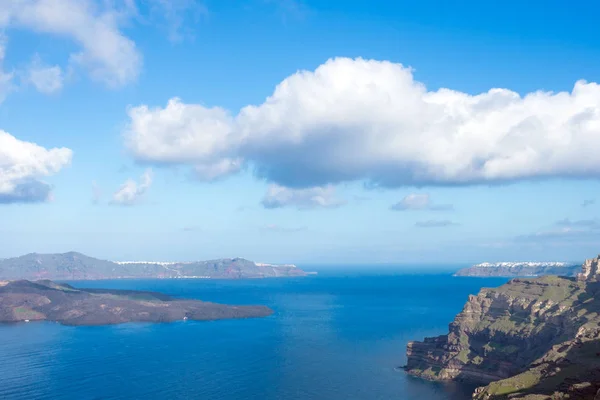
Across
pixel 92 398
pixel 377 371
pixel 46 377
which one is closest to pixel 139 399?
pixel 92 398

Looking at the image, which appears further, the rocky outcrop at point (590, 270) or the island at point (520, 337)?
the rocky outcrop at point (590, 270)

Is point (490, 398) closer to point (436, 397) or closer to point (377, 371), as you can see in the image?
point (436, 397)

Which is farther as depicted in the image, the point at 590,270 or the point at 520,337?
the point at 590,270

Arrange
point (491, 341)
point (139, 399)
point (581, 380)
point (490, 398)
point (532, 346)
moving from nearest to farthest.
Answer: point (581, 380), point (490, 398), point (139, 399), point (532, 346), point (491, 341)

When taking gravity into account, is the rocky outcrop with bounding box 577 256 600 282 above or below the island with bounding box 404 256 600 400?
above

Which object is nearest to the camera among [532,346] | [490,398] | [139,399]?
[490,398]

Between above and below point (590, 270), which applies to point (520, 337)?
below

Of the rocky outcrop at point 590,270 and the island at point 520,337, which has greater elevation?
the rocky outcrop at point 590,270

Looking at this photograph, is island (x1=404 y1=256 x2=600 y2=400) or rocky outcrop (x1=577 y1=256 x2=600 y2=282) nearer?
island (x1=404 y1=256 x2=600 y2=400)
